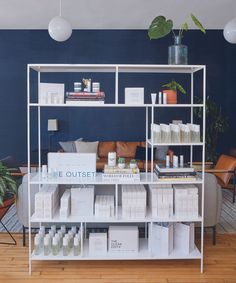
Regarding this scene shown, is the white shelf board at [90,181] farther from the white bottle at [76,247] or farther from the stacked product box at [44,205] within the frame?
the white bottle at [76,247]

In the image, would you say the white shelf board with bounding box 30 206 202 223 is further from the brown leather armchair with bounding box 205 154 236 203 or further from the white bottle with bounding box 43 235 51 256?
the brown leather armchair with bounding box 205 154 236 203

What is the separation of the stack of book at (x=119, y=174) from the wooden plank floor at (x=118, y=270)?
898 millimetres

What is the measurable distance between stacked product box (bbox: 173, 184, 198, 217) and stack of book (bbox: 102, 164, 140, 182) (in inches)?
16.5

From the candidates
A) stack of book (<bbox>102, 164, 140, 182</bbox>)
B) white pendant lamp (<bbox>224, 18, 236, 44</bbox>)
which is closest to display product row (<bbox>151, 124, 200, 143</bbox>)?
stack of book (<bbox>102, 164, 140, 182</bbox>)

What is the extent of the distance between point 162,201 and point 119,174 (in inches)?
19.0

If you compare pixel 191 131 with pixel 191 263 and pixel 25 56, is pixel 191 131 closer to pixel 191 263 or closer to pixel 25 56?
pixel 191 263

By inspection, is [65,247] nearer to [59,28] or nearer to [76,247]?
[76,247]

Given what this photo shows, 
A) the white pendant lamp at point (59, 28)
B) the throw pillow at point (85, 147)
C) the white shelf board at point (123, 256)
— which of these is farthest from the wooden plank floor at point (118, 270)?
the throw pillow at point (85, 147)

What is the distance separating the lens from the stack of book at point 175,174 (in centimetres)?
363

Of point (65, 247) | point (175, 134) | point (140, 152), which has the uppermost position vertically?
point (175, 134)

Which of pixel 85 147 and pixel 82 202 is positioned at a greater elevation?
pixel 85 147

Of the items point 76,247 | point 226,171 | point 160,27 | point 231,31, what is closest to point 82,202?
point 76,247

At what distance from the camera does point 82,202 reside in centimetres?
370

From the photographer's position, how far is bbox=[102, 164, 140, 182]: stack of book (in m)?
3.62
